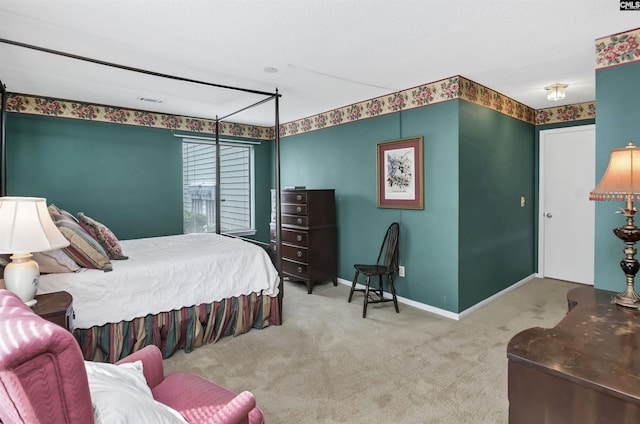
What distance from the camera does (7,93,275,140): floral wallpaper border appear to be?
399 centimetres

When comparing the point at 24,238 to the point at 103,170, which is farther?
the point at 103,170

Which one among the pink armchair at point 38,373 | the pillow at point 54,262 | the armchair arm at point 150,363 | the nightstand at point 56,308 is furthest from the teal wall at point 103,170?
the pink armchair at point 38,373

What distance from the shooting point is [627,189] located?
1.74m

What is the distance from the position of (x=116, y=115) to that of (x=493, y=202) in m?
4.68

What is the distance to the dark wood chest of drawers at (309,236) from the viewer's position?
4574 millimetres

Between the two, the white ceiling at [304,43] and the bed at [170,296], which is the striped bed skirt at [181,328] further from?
the white ceiling at [304,43]

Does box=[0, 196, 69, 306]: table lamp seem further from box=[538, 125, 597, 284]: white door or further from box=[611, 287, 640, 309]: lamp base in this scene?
box=[538, 125, 597, 284]: white door

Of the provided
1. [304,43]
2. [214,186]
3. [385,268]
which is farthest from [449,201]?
[214,186]

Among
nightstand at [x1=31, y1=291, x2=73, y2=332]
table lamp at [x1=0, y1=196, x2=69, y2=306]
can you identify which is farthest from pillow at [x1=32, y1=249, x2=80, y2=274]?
table lamp at [x1=0, y1=196, x2=69, y2=306]

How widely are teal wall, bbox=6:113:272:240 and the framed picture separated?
9.30 ft

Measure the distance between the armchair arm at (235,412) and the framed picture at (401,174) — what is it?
9.74 feet

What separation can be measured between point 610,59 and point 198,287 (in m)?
3.56

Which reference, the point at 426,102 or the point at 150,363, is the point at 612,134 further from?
the point at 150,363

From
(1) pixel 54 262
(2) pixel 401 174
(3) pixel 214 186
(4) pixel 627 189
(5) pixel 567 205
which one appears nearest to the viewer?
(4) pixel 627 189
